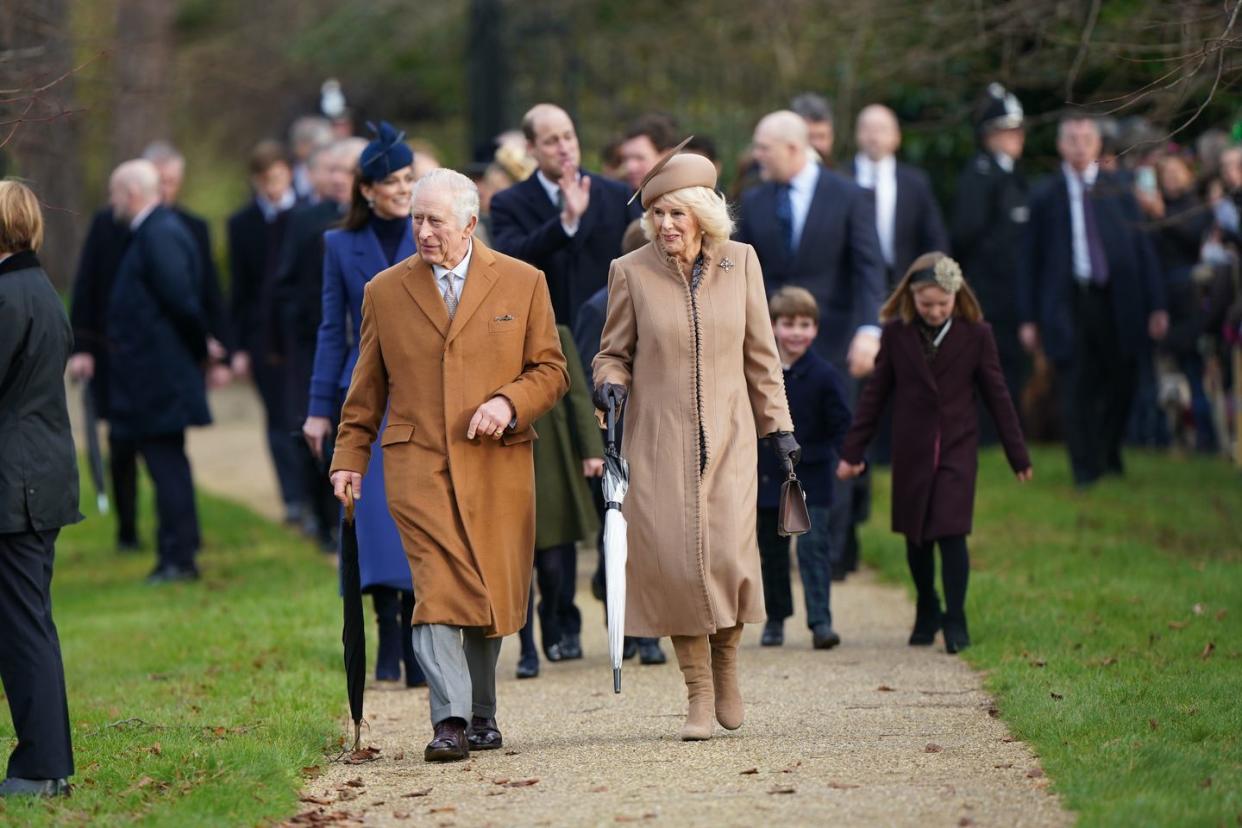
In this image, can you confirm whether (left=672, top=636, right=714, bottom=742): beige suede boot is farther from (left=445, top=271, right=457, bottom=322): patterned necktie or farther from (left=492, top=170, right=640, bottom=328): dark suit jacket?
(left=492, top=170, right=640, bottom=328): dark suit jacket

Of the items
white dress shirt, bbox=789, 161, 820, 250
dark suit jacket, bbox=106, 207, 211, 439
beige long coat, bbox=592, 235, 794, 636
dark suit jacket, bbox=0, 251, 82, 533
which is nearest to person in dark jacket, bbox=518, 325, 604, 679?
beige long coat, bbox=592, 235, 794, 636

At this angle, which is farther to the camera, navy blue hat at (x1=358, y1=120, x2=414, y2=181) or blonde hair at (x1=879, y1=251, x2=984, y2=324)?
blonde hair at (x1=879, y1=251, x2=984, y2=324)

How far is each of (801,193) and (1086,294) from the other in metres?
4.40

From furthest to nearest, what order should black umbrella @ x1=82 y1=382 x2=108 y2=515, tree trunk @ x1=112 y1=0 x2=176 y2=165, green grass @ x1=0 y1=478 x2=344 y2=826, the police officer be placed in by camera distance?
tree trunk @ x1=112 y1=0 x2=176 y2=165
the police officer
black umbrella @ x1=82 y1=382 x2=108 y2=515
green grass @ x1=0 y1=478 x2=344 y2=826

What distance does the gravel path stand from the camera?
251 inches

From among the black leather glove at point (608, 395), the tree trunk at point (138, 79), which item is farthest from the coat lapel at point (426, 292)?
the tree trunk at point (138, 79)

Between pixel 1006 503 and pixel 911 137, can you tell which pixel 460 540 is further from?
pixel 911 137

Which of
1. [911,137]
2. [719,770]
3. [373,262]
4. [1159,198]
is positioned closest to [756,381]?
[719,770]

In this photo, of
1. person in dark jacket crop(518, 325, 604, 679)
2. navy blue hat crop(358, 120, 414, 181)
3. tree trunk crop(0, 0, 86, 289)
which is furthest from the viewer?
person in dark jacket crop(518, 325, 604, 679)

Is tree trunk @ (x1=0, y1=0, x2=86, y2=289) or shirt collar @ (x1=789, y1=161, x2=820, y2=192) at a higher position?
tree trunk @ (x1=0, y1=0, x2=86, y2=289)

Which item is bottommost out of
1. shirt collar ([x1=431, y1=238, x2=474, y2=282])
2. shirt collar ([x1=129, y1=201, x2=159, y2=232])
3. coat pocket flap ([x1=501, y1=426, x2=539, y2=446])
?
coat pocket flap ([x1=501, y1=426, x2=539, y2=446])

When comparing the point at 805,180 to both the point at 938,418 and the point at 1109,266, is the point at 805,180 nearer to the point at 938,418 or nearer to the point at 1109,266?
the point at 938,418

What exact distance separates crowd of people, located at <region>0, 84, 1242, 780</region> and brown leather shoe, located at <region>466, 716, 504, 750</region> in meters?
0.01

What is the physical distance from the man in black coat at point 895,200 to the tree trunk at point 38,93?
4704 mm
